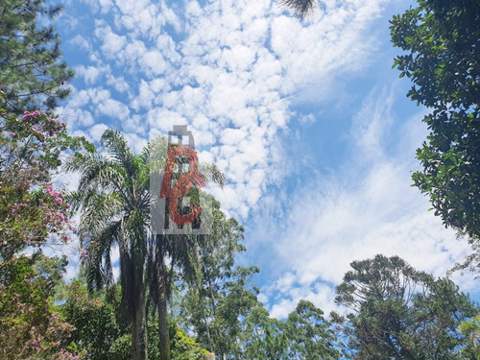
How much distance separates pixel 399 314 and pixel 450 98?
26014 mm

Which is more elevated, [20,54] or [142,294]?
[20,54]

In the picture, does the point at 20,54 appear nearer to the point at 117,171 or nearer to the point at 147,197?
the point at 117,171

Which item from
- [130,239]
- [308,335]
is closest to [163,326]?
[130,239]

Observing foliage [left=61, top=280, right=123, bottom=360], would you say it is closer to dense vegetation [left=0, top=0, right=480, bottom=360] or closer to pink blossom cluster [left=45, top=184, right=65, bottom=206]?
dense vegetation [left=0, top=0, right=480, bottom=360]

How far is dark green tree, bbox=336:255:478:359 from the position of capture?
29.1 metres

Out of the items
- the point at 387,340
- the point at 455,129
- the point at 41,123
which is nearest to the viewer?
the point at 41,123

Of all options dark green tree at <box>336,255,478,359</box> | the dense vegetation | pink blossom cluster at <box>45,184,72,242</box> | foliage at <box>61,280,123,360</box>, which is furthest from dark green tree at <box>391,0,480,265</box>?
dark green tree at <box>336,255,478,359</box>

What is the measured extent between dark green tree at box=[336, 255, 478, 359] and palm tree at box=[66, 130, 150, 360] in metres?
25.7

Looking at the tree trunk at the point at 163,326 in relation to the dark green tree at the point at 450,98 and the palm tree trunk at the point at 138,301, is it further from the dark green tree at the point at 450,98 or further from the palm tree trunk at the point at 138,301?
the dark green tree at the point at 450,98

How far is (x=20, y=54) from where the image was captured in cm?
1183

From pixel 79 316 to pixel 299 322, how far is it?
19.5m

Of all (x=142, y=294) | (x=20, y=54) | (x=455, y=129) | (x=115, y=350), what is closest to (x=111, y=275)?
(x=142, y=294)
